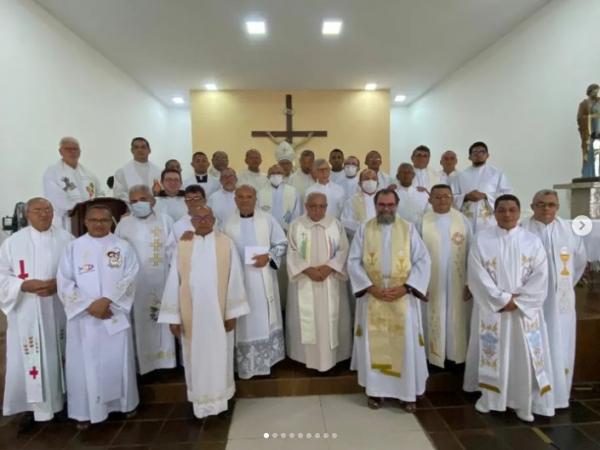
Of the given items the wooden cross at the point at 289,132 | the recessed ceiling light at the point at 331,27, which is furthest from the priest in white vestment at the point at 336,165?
the wooden cross at the point at 289,132

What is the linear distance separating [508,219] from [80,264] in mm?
3546

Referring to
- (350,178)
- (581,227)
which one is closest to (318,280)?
(350,178)

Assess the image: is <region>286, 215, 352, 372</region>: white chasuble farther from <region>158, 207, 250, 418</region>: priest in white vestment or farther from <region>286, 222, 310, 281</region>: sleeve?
<region>158, 207, 250, 418</region>: priest in white vestment

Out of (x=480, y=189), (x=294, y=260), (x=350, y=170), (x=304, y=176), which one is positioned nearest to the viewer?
(x=294, y=260)

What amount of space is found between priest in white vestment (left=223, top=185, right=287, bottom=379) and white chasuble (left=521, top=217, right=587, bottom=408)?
2.44 meters

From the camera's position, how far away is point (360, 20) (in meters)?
6.47

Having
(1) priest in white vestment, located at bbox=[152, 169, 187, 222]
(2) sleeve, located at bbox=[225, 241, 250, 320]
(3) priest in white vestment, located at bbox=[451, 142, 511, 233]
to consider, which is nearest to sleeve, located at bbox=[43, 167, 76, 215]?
(1) priest in white vestment, located at bbox=[152, 169, 187, 222]

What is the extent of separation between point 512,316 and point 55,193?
479 cm

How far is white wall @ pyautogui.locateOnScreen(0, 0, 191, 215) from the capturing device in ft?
16.8

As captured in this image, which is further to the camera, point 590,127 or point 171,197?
point 590,127

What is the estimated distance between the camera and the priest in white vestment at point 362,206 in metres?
4.48

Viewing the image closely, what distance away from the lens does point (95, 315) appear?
10.3 feet

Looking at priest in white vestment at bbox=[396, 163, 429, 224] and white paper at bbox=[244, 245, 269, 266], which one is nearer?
white paper at bbox=[244, 245, 269, 266]

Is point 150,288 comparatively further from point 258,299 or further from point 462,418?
point 462,418
